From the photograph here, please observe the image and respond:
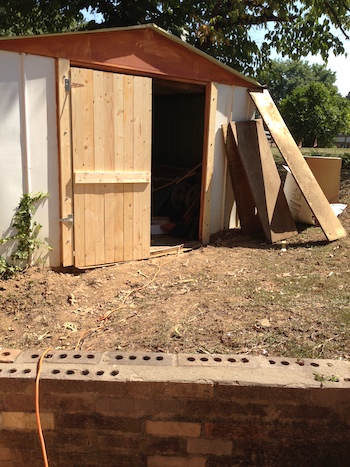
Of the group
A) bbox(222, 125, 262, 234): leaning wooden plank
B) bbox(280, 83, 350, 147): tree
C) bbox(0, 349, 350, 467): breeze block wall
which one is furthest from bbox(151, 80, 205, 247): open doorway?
bbox(280, 83, 350, 147): tree

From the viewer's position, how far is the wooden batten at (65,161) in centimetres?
512

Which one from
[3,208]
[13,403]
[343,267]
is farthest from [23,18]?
[13,403]

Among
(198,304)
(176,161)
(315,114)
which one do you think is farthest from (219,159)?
(315,114)

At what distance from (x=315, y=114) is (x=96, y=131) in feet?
50.3

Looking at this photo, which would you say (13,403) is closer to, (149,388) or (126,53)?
(149,388)

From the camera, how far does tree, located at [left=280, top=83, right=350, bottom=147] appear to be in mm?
18547

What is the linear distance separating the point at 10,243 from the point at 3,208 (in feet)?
1.42

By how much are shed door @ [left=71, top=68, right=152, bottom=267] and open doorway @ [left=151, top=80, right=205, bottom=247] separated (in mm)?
1250

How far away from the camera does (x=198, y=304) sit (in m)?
4.65

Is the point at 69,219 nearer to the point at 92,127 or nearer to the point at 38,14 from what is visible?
the point at 92,127

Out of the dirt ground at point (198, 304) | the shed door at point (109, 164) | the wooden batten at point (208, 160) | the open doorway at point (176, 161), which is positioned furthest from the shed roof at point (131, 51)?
the dirt ground at point (198, 304)

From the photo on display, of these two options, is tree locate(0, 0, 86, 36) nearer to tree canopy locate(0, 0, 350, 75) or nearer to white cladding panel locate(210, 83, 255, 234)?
tree canopy locate(0, 0, 350, 75)

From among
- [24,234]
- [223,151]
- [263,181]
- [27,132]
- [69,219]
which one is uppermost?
[27,132]

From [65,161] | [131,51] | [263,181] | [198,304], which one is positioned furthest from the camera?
[263,181]
